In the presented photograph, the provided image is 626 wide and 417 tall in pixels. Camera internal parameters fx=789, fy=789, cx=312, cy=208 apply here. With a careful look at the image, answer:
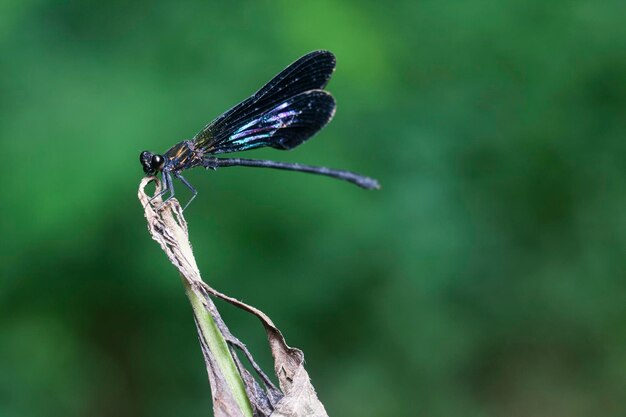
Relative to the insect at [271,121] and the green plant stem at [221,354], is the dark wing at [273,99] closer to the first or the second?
the insect at [271,121]

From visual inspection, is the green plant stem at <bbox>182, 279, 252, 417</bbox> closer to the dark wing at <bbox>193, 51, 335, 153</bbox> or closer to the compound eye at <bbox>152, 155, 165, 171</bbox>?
the compound eye at <bbox>152, 155, 165, 171</bbox>

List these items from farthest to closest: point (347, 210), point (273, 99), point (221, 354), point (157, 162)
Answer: point (347, 210) < point (273, 99) < point (157, 162) < point (221, 354)

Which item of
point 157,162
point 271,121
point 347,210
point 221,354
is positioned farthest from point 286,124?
point 221,354

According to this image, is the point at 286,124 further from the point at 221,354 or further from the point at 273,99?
the point at 221,354

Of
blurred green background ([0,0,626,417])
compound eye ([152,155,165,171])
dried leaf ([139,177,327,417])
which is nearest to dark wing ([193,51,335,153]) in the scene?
compound eye ([152,155,165,171])

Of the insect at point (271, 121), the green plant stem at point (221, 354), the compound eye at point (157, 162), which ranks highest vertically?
the insect at point (271, 121)

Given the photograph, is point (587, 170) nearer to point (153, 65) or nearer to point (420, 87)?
point (420, 87)

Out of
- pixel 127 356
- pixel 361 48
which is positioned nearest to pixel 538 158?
pixel 361 48

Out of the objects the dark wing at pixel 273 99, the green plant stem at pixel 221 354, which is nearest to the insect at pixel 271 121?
the dark wing at pixel 273 99
